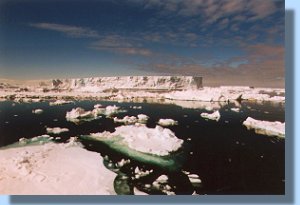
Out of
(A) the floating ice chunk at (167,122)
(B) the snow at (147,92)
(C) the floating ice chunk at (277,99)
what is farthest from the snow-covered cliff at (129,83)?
(C) the floating ice chunk at (277,99)

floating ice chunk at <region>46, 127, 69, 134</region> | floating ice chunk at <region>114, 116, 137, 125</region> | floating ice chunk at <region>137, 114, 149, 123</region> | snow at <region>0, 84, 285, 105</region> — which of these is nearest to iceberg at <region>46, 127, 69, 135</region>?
floating ice chunk at <region>46, 127, 69, 134</region>

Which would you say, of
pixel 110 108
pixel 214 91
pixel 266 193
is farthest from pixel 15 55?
pixel 266 193

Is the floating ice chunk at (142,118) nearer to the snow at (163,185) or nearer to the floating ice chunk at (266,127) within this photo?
the snow at (163,185)

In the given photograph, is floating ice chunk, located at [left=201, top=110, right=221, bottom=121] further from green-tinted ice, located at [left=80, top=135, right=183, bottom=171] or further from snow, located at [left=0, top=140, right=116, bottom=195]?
snow, located at [left=0, top=140, right=116, bottom=195]

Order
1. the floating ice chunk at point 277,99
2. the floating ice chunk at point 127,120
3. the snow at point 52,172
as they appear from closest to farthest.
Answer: the snow at point 52,172, the floating ice chunk at point 277,99, the floating ice chunk at point 127,120

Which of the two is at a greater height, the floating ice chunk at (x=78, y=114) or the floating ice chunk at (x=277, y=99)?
the floating ice chunk at (x=277, y=99)

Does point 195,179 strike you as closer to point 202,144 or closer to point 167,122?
point 202,144
